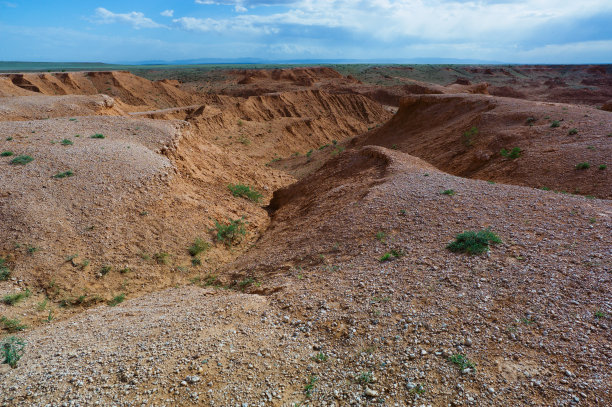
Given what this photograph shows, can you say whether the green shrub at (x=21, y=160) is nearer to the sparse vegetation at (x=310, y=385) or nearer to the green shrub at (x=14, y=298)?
the green shrub at (x=14, y=298)

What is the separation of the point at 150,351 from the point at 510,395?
14.8ft

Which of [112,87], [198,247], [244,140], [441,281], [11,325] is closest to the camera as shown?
[441,281]

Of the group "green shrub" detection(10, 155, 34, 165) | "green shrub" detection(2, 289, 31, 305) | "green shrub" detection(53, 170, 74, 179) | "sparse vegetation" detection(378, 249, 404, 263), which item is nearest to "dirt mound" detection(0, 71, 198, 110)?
"green shrub" detection(10, 155, 34, 165)

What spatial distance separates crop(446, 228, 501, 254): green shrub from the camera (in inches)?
247

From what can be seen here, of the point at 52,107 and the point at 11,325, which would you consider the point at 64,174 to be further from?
the point at 52,107

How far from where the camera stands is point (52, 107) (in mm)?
18453

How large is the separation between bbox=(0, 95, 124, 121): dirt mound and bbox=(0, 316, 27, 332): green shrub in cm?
1412

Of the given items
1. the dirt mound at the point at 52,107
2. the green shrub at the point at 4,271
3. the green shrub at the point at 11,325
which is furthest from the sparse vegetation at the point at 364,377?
the dirt mound at the point at 52,107

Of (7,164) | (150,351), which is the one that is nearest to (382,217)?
(150,351)

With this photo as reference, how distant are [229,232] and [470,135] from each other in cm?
1278

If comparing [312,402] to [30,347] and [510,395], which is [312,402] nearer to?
[510,395]

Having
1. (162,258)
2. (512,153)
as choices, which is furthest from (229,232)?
(512,153)

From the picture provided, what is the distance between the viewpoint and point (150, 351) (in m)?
Result: 4.73

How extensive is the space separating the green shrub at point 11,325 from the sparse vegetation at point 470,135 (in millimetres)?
17103
